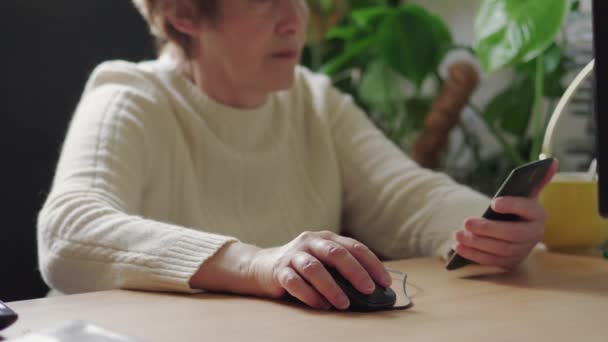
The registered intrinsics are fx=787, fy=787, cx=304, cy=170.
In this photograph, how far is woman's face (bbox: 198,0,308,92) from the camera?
1259 mm

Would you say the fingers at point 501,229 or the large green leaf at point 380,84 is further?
the large green leaf at point 380,84

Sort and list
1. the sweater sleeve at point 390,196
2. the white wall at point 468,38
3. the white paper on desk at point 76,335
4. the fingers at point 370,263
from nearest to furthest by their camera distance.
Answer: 1. the white paper on desk at point 76,335
2. the fingers at point 370,263
3. the sweater sleeve at point 390,196
4. the white wall at point 468,38

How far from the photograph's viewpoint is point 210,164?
4.27ft

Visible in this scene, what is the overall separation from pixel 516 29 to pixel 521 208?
1.27 ft

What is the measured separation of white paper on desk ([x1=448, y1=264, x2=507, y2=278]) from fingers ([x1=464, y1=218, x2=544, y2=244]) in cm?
5

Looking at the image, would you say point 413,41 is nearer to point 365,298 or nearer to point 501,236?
point 501,236

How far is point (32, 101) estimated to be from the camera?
1.25 metres

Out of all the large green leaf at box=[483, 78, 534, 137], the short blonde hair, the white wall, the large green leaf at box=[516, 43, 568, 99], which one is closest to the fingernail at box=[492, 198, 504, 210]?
the short blonde hair

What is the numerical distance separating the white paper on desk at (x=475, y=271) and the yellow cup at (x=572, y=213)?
169 mm

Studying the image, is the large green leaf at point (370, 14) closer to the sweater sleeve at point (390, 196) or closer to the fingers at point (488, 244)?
the sweater sleeve at point (390, 196)

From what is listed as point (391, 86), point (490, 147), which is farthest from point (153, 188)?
point (490, 147)

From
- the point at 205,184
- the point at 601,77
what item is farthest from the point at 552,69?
the point at 601,77

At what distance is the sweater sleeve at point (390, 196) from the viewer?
124 centimetres

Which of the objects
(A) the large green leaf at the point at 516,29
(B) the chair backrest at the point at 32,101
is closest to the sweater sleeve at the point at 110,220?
(B) the chair backrest at the point at 32,101
